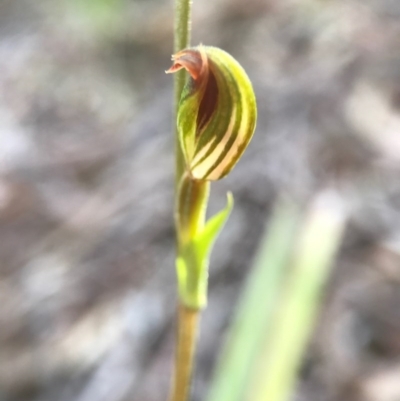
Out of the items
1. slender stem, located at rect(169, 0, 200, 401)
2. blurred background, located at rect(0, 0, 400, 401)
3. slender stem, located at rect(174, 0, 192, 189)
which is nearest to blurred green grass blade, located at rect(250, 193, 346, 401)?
blurred background, located at rect(0, 0, 400, 401)

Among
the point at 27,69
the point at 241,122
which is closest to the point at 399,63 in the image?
the point at 27,69

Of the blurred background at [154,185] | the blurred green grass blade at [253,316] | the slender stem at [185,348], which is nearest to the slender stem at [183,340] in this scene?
the slender stem at [185,348]

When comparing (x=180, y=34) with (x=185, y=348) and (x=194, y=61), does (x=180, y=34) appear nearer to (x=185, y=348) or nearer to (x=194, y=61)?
(x=194, y=61)

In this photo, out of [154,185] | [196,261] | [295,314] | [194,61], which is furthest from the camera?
[154,185]

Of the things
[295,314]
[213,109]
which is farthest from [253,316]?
[213,109]

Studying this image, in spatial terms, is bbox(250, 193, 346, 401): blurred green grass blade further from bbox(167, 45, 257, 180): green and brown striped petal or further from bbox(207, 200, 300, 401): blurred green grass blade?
bbox(167, 45, 257, 180): green and brown striped petal

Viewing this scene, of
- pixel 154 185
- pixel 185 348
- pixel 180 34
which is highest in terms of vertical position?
pixel 154 185

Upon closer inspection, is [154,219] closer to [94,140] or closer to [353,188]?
[94,140]

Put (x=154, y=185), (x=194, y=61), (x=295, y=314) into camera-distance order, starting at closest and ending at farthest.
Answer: (x=194, y=61) → (x=295, y=314) → (x=154, y=185)
